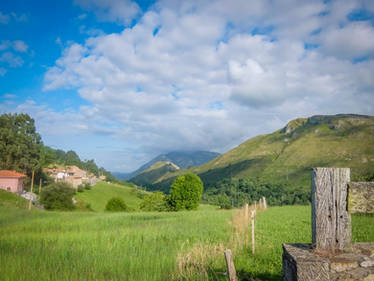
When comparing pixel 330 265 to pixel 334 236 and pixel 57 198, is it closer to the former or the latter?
pixel 334 236

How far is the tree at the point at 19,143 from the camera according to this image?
228ft

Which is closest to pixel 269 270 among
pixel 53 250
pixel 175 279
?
pixel 175 279

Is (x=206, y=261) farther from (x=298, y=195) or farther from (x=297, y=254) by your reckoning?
(x=298, y=195)

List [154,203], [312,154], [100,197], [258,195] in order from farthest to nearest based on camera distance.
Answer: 1. [312,154]
2. [100,197]
3. [258,195]
4. [154,203]

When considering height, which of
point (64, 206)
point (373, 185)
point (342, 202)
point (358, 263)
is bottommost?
point (64, 206)

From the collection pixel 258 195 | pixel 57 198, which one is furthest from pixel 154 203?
pixel 258 195

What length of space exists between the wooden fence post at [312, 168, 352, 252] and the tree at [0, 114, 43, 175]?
85.9 m

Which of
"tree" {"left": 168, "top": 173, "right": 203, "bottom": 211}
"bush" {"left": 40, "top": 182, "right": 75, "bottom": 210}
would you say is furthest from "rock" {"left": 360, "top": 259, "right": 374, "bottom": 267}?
"bush" {"left": 40, "top": 182, "right": 75, "bottom": 210}

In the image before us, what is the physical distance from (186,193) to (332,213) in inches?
1556

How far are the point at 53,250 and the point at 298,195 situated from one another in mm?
70207

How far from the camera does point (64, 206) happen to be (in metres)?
45.4

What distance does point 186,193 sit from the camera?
40.9 meters

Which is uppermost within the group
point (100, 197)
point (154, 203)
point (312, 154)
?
point (312, 154)

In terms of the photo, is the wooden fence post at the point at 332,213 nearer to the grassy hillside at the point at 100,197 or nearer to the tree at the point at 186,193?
the tree at the point at 186,193
